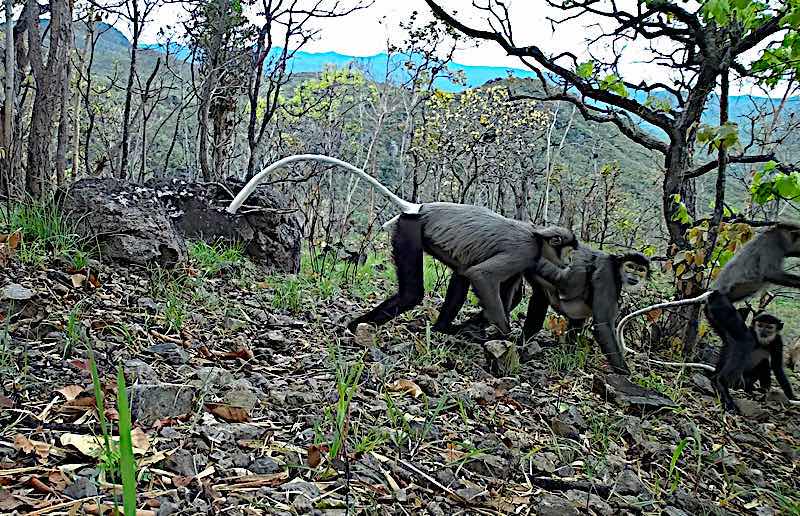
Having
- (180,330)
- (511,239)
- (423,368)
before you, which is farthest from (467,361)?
(180,330)

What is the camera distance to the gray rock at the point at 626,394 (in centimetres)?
440

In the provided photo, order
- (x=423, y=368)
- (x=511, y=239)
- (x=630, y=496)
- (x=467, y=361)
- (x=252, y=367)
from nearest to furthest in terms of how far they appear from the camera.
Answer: (x=630, y=496), (x=252, y=367), (x=423, y=368), (x=467, y=361), (x=511, y=239)

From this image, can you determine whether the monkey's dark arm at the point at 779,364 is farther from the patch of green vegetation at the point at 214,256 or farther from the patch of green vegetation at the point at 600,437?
the patch of green vegetation at the point at 214,256

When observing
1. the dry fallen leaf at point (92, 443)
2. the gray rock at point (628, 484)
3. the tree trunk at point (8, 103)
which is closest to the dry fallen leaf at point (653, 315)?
the gray rock at point (628, 484)

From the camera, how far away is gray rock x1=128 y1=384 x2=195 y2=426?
258 centimetres

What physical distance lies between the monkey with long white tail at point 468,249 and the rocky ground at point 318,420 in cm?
37

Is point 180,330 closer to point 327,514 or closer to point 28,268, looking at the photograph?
point 28,268

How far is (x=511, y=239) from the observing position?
5.25 metres

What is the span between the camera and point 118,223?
183 inches

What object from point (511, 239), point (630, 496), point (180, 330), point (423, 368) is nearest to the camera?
point (630, 496)

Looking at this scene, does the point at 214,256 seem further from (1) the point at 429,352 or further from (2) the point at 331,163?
(1) the point at 429,352

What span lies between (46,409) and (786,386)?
5.43 m

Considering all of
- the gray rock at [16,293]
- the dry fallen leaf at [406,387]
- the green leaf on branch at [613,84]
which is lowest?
the dry fallen leaf at [406,387]

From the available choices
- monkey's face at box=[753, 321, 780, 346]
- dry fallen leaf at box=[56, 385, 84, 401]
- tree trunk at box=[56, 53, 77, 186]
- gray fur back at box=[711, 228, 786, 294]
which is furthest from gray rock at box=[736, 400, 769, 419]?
tree trunk at box=[56, 53, 77, 186]
